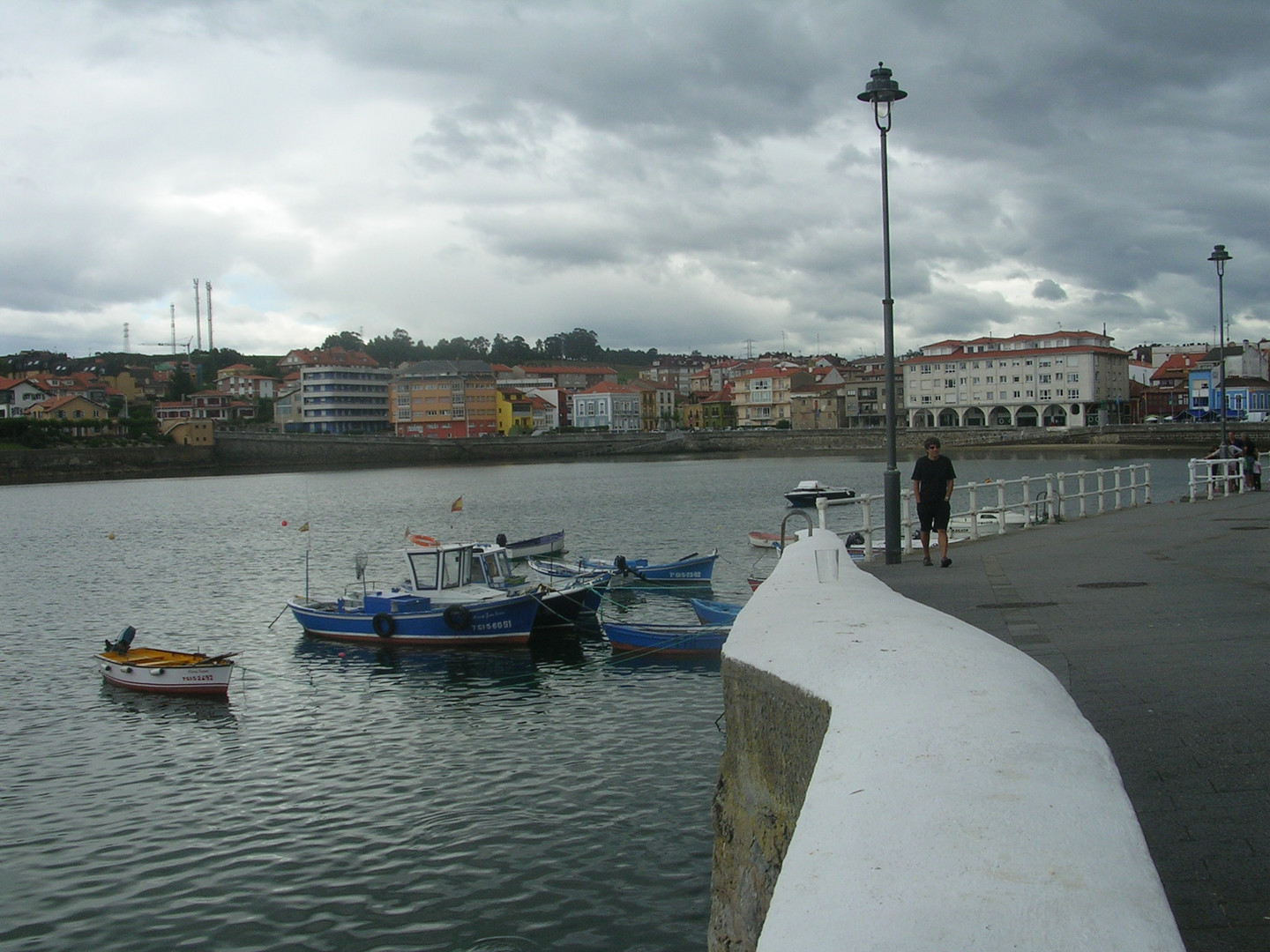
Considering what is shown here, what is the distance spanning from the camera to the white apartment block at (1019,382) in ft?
447

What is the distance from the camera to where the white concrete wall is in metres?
2.45

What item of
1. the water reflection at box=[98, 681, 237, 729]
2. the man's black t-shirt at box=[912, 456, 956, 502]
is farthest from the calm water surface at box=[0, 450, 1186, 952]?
the man's black t-shirt at box=[912, 456, 956, 502]

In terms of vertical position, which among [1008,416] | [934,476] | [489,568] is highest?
[1008,416]

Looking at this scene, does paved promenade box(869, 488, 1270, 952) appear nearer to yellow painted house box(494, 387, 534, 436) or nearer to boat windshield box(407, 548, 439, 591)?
boat windshield box(407, 548, 439, 591)

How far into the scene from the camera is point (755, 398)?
182000 mm

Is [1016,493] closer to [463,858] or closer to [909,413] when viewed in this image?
[463,858]

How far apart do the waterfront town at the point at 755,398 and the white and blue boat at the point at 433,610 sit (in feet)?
392

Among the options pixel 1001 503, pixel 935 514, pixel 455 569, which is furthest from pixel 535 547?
pixel 935 514

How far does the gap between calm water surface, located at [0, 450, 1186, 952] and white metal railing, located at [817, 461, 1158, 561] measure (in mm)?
4933

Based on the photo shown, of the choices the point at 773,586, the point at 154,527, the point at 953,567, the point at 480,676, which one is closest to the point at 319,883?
the point at 773,586

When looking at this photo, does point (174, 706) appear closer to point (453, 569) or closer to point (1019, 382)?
point (453, 569)

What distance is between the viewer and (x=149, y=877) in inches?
545

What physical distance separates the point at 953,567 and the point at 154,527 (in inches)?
2621

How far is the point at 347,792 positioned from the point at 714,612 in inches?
448
